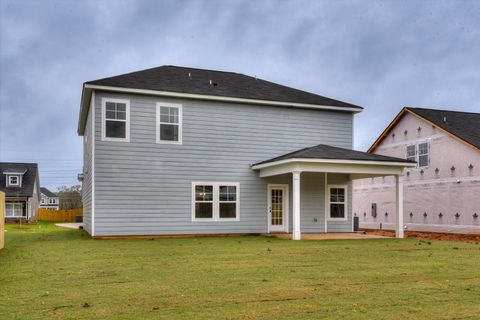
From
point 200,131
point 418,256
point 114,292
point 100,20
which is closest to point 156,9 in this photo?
point 100,20

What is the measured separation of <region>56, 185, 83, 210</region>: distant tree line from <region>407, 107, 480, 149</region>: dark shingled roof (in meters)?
46.2

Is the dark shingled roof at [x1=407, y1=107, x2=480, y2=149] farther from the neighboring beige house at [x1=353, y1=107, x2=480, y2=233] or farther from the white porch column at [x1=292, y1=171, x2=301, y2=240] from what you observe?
the white porch column at [x1=292, y1=171, x2=301, y2=240]

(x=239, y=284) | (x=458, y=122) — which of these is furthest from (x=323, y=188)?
(x=239, y=284)

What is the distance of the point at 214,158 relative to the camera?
1791cm

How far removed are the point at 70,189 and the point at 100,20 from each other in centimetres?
4652

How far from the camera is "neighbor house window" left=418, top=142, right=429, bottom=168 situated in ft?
78.7

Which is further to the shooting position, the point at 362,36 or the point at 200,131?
the point at 362,36

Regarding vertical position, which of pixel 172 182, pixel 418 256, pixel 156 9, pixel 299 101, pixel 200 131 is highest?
pixel 156 9

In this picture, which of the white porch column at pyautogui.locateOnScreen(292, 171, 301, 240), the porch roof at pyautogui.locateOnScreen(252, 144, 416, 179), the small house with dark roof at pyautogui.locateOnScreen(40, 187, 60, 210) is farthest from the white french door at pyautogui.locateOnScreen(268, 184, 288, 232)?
the small house with dark roof at pyautogui.locateOnScreen(40, 187, 60, 210)

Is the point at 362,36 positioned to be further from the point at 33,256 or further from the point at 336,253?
the point at 33,256

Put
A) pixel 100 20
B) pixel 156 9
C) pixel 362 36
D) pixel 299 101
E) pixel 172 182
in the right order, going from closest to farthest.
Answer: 1. pixel 172 182
2. pixel 299 101
3. pixel 156 9
4. pixel 100 20
5. pixel 362 36

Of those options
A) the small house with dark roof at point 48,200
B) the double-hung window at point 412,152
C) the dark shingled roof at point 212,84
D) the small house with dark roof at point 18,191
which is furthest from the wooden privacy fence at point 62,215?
the small house with dark roof at point 48,200

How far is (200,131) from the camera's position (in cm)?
1777

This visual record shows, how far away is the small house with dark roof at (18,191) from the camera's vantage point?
40.8m
